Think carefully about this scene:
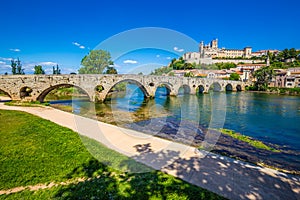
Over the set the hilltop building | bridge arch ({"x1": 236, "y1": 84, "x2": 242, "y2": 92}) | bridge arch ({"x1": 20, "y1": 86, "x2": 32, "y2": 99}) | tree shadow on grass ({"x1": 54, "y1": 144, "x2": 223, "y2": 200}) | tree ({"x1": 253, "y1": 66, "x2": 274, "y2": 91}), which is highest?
the hilltop building

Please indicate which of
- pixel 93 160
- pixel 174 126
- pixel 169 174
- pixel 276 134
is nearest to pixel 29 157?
pixel 93 160

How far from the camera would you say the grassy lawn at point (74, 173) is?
430 centimetres

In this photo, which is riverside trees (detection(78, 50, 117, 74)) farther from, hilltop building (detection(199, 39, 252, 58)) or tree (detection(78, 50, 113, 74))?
hilltop building (detection(199, 39, 252, 58))

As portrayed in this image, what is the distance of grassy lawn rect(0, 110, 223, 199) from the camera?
430cm

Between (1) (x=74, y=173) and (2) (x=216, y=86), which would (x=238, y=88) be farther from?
(1) (x=74, y=173)

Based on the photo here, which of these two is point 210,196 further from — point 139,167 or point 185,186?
point 139,167

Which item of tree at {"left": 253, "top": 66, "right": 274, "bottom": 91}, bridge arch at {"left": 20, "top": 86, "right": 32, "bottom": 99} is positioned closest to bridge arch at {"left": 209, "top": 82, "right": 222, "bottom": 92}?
tree at {"left": 253, "top": 66, "right": 274, "bottom": 91}

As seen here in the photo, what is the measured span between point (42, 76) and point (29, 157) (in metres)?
20.5

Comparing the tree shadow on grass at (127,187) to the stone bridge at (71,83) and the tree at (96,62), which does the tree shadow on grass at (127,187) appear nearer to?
the stone bridge at (71,83)

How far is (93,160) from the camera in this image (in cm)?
617

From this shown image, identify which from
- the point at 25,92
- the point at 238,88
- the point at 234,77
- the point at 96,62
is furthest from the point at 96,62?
the point at 234,77

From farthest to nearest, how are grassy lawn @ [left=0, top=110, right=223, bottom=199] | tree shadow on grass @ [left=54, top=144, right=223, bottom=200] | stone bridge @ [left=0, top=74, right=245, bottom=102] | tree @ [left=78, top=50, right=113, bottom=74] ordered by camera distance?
tree @ [left=78, top=50, right=113, bottom=74], stone bridge @ [left=0, top=74, right=245, bottom=102], grassy lawn @ [left=0, top=110, right=223, bottom=199], tree shadow on grass @ [left=54, top=144, right=223, bottom=200]

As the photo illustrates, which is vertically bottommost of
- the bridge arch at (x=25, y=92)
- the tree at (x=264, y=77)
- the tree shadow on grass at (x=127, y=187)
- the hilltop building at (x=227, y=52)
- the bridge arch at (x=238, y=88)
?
the tree shadow on grass at (x=127, y=187)

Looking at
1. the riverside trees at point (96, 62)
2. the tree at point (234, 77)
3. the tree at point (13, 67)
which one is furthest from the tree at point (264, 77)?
the tree at point (13, 67)
